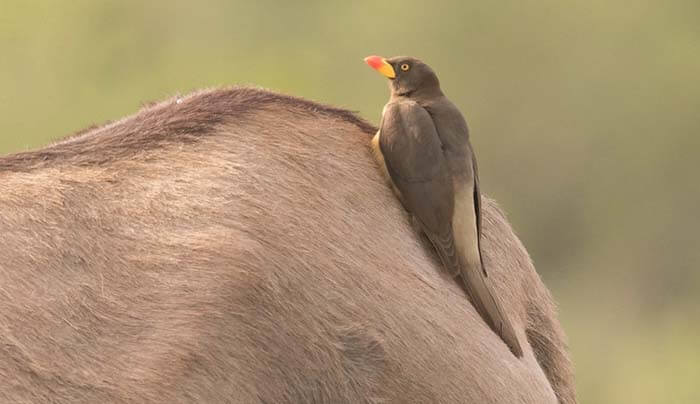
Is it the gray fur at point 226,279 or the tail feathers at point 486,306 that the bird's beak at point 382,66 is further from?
the tail feathers at point 486,306

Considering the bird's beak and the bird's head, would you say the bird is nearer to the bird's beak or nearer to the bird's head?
the bird's head

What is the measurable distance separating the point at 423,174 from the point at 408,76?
1.27 ft

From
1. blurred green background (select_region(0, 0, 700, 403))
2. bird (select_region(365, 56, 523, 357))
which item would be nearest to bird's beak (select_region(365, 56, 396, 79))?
bird (select_region(365, 56, 523, 357))

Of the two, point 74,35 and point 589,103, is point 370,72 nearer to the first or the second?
point 589,103

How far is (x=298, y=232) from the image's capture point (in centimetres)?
475

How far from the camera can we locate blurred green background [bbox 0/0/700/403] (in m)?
18.5

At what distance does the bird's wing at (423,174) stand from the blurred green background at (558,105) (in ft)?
39.9

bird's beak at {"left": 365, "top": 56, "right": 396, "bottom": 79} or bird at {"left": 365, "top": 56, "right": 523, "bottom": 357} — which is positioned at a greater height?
bird's beak at {"left": 365, "top": 56, "right": 396, "bottom": 79}

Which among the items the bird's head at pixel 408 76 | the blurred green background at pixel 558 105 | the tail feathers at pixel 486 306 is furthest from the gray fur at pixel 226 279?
the blurred green background at pixel 558 105

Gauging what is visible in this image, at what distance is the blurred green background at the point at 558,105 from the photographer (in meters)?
18.5

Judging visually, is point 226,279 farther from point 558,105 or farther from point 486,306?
point 558,105

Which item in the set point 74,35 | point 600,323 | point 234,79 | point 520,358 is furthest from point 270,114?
point 74,35

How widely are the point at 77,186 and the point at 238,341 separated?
2.09 ft

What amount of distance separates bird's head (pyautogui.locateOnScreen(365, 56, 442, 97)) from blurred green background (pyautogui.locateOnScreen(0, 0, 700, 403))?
39.5ft
